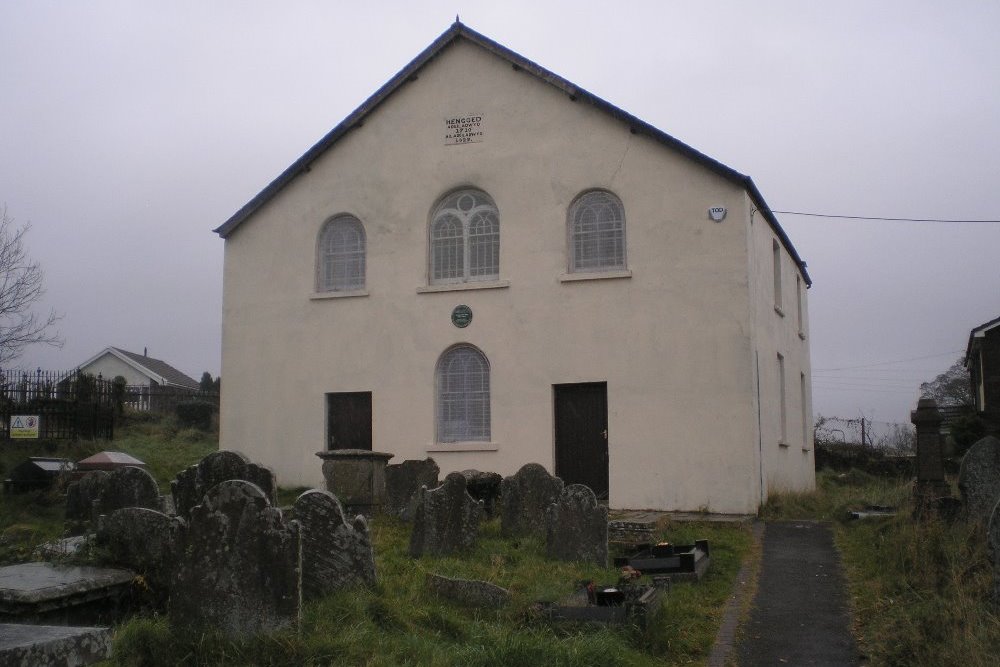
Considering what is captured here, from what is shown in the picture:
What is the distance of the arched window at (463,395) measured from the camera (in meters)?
18.5

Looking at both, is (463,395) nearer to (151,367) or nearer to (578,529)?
(578,529)

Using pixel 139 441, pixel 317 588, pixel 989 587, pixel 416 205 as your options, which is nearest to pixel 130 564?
pixel 317 588

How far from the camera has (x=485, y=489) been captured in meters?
15.1

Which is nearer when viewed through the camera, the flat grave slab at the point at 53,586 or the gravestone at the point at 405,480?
the flat grave slab at the point at 53,586

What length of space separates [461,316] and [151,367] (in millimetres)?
43780

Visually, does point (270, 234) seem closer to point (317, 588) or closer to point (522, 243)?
point (522, 243)

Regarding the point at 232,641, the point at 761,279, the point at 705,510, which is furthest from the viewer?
the point at 761,279

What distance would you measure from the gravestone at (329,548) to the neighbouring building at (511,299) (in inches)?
372

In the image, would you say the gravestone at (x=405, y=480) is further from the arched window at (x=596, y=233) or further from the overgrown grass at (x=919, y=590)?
the overgrown grass at (x=919, y=590)

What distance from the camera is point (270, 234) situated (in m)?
20.3

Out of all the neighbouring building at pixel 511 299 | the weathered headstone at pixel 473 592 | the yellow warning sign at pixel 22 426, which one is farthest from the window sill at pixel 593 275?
the yellow warning sign at pixel 22 426

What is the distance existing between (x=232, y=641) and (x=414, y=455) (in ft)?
38.9

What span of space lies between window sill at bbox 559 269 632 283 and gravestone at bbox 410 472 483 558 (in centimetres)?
729

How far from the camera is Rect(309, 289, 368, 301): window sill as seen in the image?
1938 centimetres
